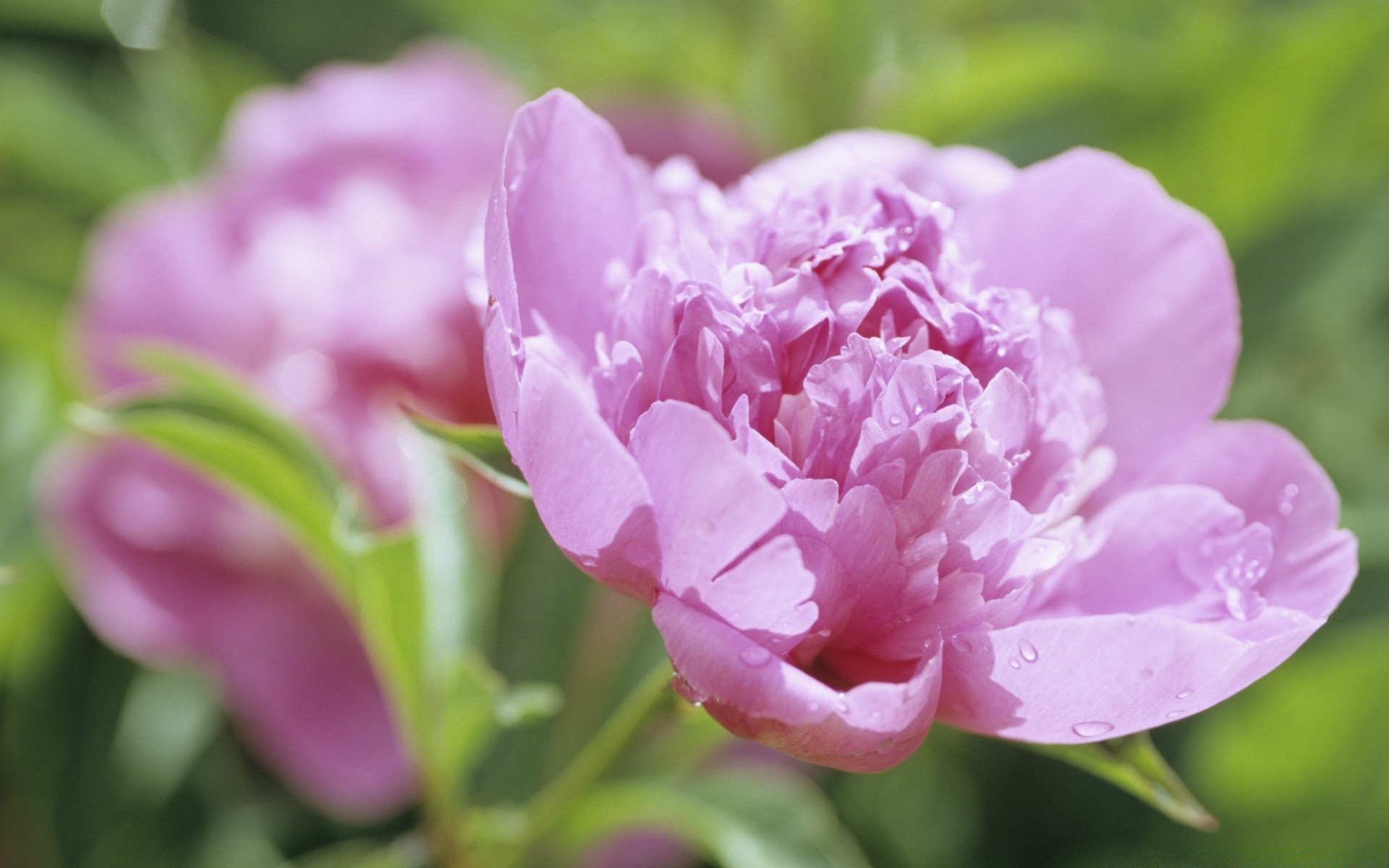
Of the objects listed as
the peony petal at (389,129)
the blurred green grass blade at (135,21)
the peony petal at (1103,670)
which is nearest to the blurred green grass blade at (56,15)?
the blurred green grass blade at (135,21)

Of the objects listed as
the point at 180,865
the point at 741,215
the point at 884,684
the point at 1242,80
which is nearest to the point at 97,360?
the point at 180,865

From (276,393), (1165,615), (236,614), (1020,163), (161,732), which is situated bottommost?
(161,732)

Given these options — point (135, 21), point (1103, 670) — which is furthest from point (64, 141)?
point (1103, 670)

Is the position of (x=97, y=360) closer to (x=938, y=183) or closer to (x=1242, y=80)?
(x=938, y=183)

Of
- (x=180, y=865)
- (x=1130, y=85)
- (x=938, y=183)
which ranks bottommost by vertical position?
(x=180, y=865)

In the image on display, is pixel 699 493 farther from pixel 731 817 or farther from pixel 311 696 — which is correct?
pixel 311 696

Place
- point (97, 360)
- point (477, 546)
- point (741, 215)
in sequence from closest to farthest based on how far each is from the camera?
point (741, 215)
point (477, 546)
point (97, 360)
